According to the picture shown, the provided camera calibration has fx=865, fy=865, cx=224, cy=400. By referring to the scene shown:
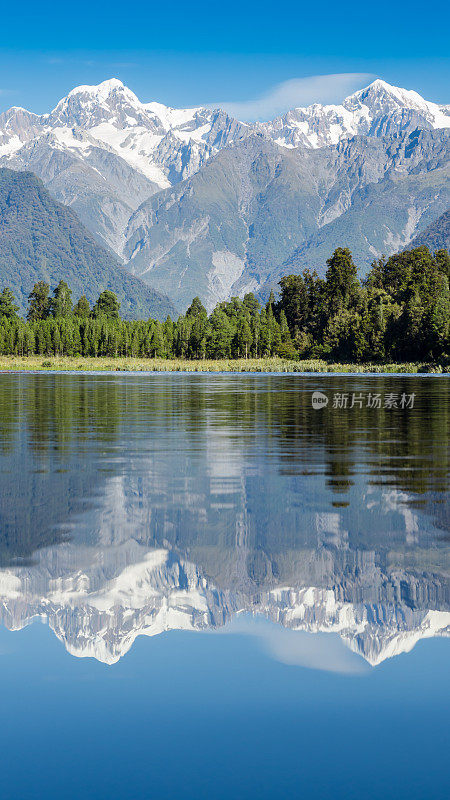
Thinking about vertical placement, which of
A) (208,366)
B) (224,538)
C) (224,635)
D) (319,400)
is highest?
(208,366)

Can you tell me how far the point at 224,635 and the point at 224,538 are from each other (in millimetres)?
4889

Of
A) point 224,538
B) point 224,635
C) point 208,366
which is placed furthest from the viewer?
point 208,366

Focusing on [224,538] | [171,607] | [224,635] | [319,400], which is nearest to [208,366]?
[319,400]

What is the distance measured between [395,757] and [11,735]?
10.8 ft

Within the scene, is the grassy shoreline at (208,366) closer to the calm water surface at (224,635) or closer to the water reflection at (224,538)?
the water reflection at (224,538)

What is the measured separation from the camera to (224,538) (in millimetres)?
15156

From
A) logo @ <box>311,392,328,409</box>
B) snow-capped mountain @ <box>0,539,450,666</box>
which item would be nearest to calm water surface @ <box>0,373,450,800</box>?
snow-capped mountain @ <box>0,539,450,666</box>

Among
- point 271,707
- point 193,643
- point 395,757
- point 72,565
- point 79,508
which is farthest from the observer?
point 79,508

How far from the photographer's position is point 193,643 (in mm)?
10023

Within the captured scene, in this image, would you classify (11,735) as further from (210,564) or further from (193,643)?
(210,564)

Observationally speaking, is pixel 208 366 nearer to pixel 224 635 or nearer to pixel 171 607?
pixel 171 607

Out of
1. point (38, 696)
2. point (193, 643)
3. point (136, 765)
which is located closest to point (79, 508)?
point (193, 643)

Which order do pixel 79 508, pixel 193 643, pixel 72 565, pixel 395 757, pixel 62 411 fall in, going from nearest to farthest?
pixel 395 757, pixel 193 643, pixel 72 565, pixel 79 508, pixel 62 411

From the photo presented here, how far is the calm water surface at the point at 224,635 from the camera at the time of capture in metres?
7.10
